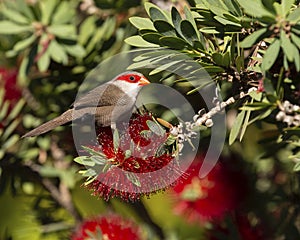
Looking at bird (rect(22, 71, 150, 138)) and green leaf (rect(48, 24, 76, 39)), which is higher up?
green leaf (rect(48, 24, 76, 39))

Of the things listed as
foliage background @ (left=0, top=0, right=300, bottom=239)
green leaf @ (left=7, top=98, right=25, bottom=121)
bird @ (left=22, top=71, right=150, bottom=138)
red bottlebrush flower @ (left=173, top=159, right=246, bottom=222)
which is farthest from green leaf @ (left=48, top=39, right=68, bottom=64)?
red bottlebrush flower @ (left=173, top=159, right=246, bottom=222)

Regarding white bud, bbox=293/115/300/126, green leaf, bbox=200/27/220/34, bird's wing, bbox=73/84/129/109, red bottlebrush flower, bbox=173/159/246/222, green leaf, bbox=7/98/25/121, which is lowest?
red bottlebrush flower, bbox=173/159/246/222

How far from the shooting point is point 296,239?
1198 mm

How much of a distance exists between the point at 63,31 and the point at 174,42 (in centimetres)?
50

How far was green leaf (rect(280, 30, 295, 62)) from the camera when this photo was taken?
2.19 ft

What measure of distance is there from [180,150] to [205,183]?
1.74 ft

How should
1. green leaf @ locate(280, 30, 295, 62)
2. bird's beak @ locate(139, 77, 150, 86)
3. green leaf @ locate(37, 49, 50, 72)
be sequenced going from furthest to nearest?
1. green leaf @ locate(37, 49, 50, 72)
2. bird's beak @ locate(139, 77, 150, 86)
3. green leaf @ locate(280, 30, 295, 62)

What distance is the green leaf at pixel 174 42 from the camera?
2.53 feet

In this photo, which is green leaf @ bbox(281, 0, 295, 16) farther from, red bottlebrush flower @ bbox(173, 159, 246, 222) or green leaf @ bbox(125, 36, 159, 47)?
red bottlebrush flower @ bbox(173, 159, 246, 222)

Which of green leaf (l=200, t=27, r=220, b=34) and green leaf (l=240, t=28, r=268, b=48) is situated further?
green leaf (l=200, t=27, r=220, b=34)

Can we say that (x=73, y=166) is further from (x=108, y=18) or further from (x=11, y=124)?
(x=108, y=18)

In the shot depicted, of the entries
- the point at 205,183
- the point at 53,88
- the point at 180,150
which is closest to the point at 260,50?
the point at 180,150

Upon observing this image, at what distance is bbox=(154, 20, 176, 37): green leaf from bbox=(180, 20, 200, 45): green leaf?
0.7 inches

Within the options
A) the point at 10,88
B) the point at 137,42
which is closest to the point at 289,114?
the point at 137,42
